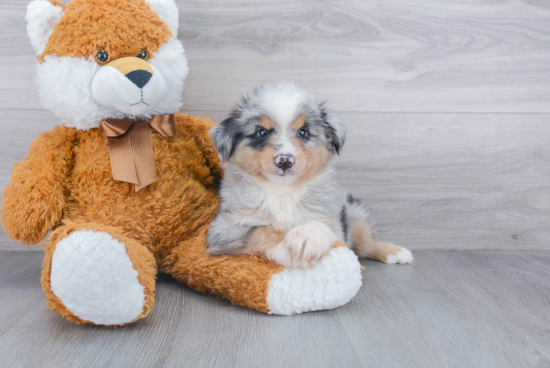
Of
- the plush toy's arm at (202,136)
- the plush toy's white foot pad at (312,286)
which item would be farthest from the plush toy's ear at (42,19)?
the plush toy's white foot pad at (312,286)

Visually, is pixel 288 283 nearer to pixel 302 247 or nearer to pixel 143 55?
pixel 302 247

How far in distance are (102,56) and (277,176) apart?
0.74 m

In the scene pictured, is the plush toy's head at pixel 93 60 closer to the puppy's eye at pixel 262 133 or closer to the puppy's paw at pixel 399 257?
the puppy's eye at pixel 262 133

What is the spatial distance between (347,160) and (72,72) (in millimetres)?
1309

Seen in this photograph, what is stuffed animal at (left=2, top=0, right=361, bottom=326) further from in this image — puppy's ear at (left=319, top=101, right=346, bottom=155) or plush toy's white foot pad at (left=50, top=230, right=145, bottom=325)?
puppy's ear at (left=319, top=101, right=346, bottom=155)

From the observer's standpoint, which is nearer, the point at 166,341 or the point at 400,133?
the point at 166,341

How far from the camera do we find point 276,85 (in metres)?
1.64

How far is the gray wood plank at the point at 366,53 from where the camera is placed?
2090mm

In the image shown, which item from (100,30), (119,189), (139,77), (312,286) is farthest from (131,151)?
(312,286)

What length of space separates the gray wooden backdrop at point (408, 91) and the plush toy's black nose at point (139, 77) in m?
0.63

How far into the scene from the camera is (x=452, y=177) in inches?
89.2

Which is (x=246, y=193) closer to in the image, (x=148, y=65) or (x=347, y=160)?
(x=148, y=65)

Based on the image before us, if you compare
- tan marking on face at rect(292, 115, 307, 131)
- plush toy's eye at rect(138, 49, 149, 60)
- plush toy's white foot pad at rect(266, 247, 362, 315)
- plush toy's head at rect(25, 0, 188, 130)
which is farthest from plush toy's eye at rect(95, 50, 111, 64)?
plush toy's white foot pad at rect(266, 247, 362, 315)

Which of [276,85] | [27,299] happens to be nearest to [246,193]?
[276,85]
